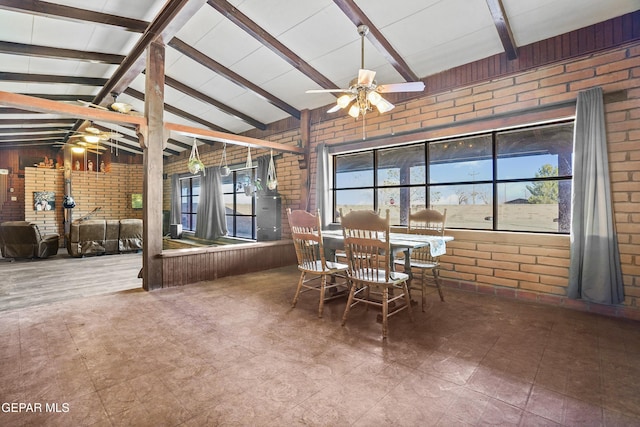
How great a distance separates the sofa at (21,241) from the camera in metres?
5.61

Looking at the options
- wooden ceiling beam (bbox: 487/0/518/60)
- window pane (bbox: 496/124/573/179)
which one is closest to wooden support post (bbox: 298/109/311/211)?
window pane (bbox: 496/124/573/179)

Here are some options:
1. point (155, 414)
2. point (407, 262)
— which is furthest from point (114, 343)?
point (407, 262)

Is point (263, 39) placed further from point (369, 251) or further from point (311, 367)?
point (311, 367)

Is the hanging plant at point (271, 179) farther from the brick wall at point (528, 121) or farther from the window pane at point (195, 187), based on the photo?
the window pane at point (195, 187)

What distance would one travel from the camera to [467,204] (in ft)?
13.0

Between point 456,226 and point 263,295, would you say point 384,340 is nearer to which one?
point 263,295

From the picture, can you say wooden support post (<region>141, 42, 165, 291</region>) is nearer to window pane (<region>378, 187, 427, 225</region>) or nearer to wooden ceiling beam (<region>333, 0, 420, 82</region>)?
wooden ceiling beam (<region>333, 0, 420, 82</region>)

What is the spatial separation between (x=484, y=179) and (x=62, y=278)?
5959 millimetres

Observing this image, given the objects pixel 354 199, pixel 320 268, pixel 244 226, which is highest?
pixel 354 199

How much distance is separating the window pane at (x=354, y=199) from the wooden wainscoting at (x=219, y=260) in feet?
3.80

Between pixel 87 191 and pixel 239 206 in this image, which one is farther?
pixel 87 191

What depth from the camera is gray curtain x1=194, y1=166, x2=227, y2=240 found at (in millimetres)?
7453

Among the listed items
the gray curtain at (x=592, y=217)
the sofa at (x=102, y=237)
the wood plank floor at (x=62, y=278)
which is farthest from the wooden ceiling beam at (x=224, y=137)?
the gray curtain at (x=592, y=217)

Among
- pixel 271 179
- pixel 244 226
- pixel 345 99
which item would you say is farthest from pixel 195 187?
pixel 345 99
